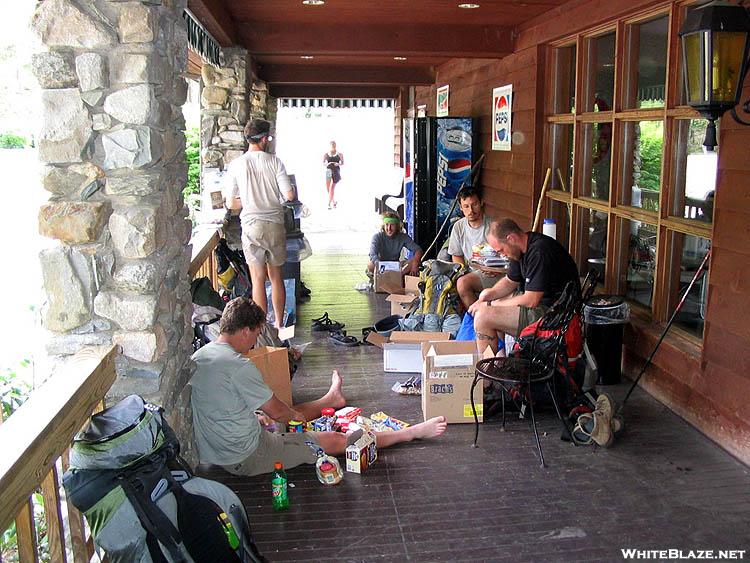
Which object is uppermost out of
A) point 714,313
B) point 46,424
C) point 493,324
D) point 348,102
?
point 348,102

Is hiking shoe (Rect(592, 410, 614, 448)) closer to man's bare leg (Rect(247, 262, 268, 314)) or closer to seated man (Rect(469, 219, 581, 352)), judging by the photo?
seated man (Rect(469, 219, 581, 352))

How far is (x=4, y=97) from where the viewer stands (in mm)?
2945

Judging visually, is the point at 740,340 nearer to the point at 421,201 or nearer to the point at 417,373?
the point at 417,373

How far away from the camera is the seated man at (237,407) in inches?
134

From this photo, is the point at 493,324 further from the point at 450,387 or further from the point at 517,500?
the point at 517,500

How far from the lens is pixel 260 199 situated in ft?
19.0

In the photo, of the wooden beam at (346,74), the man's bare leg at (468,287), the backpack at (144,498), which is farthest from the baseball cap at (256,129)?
the wooden beam at (346,74)

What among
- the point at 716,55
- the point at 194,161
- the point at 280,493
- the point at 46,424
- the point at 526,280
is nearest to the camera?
the point at 46,424

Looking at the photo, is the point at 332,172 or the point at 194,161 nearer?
the point at 194,161

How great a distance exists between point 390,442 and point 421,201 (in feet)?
15.5

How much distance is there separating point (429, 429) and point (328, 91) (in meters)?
11.0

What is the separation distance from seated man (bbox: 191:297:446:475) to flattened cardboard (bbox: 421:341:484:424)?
2.65 ft

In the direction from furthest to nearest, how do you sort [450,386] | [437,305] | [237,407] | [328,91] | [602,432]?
1. [328,91]
2. [437,305]
3. [450,386]
4. [602,432]
5. [237,407]

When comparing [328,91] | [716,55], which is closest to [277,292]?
[716,55]
